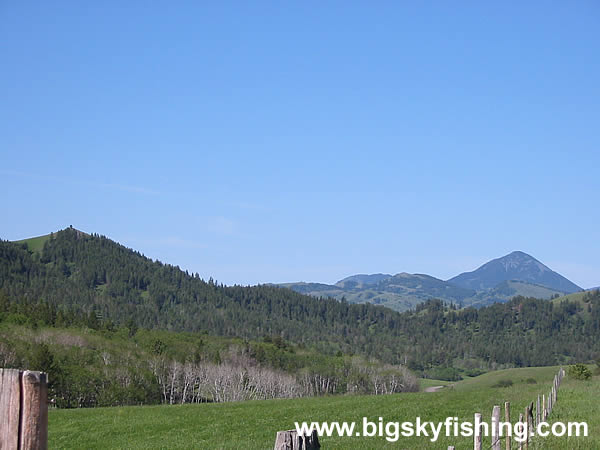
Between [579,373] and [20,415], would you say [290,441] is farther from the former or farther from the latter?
[579,373]

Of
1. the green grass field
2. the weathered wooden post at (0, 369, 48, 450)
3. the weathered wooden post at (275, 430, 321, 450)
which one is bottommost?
the green grass field

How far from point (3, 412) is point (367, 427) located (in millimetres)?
38342

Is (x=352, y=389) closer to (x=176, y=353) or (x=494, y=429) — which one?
(x=176, y=353)

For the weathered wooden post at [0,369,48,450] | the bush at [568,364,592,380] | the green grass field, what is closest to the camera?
the weathered wooden post at [0,369,48,450]

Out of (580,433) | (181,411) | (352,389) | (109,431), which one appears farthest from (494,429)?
(352,389)

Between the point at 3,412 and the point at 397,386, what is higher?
the point at 3,412

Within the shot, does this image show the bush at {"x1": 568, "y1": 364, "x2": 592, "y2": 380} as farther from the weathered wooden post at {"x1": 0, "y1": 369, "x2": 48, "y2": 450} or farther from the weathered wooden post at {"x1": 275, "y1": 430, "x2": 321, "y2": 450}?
the weathered wooden post at {"x1": 0, "y1": 369, "x2": 48, "y2": 450}

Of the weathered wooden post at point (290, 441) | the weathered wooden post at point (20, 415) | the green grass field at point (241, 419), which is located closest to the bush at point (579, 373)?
the green grass field at point (241, 419)

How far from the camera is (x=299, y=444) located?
520 centimetres

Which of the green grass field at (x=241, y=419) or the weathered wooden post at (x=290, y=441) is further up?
the weathered wooden post at (x=290, y=441)

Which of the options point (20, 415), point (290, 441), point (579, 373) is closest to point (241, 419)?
point (579, 373)

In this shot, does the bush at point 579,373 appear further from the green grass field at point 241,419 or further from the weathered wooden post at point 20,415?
the weathered wooden post at point 20,415

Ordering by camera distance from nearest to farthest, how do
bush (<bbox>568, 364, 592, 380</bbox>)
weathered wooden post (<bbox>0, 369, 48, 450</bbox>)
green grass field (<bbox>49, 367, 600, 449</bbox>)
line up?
weathered wooden post (<bbox>0, 369, 48, 450</bbox>)
green grass field (<bbox>49, 367, 600, 449</bbox>)
bush (<bbox>568, 364, 592, 380</bbox>)

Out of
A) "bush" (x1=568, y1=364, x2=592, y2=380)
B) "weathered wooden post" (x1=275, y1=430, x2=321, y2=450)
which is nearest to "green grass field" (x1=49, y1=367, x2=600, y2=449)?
"weathered wooden post" (x1=275, y1=430, x2=321, y2=450)
